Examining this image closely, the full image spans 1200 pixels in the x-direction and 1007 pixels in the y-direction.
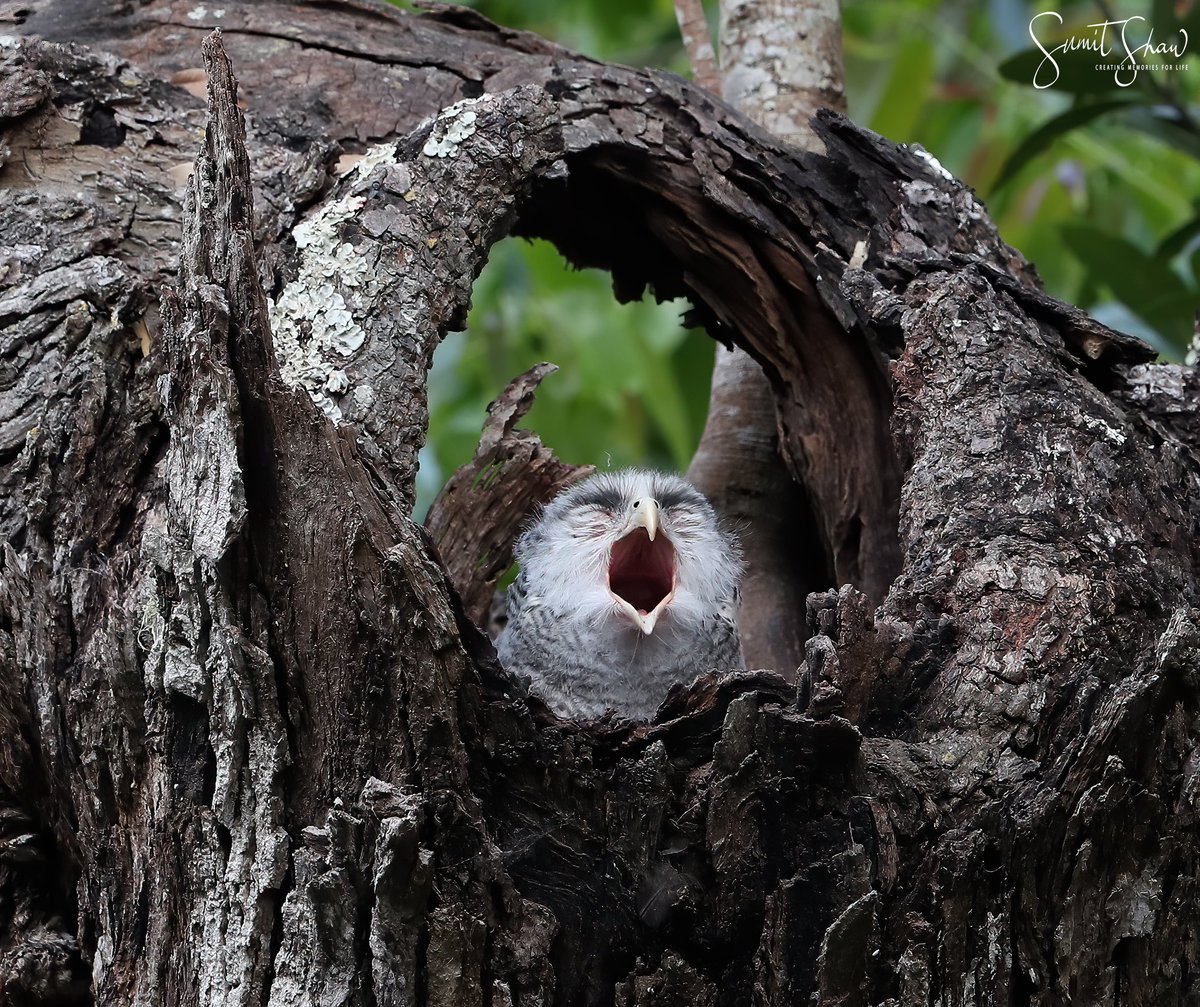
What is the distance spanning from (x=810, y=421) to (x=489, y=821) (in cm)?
181

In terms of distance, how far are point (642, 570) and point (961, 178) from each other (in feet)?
7.11

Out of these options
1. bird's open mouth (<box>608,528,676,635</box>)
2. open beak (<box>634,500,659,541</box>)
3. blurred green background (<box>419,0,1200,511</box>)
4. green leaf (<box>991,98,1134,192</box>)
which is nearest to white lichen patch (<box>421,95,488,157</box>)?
open beak (<box>634,500,659,541</box>)

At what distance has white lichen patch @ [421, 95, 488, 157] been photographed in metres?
2.93

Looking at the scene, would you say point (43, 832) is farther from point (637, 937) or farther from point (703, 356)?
point (703, 356)

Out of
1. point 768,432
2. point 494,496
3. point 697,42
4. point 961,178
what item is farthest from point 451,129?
point 961,178

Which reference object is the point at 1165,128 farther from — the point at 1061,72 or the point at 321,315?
the point at 321,315

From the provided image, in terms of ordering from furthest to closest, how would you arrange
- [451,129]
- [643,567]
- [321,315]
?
[643,567] → [451,129] → [321,315]

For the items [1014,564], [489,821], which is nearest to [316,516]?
[489,821]

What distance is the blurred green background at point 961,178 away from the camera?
4418 millimetres

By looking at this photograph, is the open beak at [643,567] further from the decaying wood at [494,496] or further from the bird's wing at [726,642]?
the decaying wood at [494,496]

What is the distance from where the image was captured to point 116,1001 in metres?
2.12

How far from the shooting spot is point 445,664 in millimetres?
1984

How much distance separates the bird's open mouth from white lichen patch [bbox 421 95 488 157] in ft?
3.61

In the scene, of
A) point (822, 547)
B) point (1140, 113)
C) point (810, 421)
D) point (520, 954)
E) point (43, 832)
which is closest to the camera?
point (520, 954)
